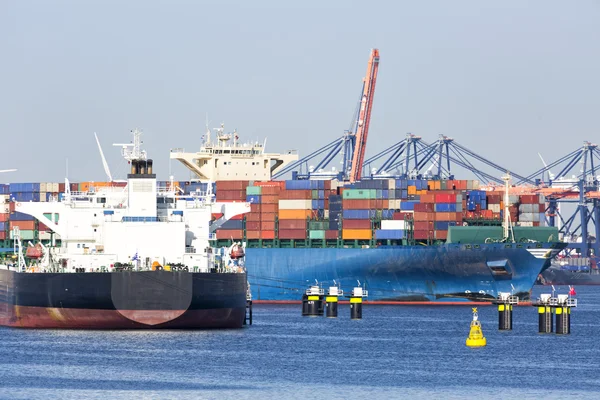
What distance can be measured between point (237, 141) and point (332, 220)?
15.1 m

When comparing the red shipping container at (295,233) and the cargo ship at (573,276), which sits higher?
the red shipping container at (295,233)

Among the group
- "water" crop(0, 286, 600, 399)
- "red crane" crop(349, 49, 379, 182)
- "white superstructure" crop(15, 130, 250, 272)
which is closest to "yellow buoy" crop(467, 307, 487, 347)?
"water" crop(0, 286, 600, 399)

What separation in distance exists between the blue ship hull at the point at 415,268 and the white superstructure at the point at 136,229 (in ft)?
84.8

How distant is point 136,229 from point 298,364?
569 inches

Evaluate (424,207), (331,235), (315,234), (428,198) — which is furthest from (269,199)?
(428,198)

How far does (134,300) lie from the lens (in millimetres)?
57000

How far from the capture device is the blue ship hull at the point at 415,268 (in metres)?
89.0

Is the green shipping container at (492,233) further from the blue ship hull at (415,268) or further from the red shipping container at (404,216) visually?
the red shipping container at (404,216)

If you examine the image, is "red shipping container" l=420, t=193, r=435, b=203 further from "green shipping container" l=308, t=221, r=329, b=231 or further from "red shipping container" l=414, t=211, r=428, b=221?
"green shipping container" l=308, t=221, r=329, b=231

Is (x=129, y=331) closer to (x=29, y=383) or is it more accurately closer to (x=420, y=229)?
(x=29, y=383)

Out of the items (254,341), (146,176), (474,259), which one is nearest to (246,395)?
(254,341)

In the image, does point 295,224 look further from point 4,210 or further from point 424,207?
point 4,210

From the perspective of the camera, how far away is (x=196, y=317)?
58.4 metres

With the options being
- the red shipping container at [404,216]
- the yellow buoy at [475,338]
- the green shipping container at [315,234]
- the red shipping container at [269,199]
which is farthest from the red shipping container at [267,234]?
the yellow buoy at [475,338]
